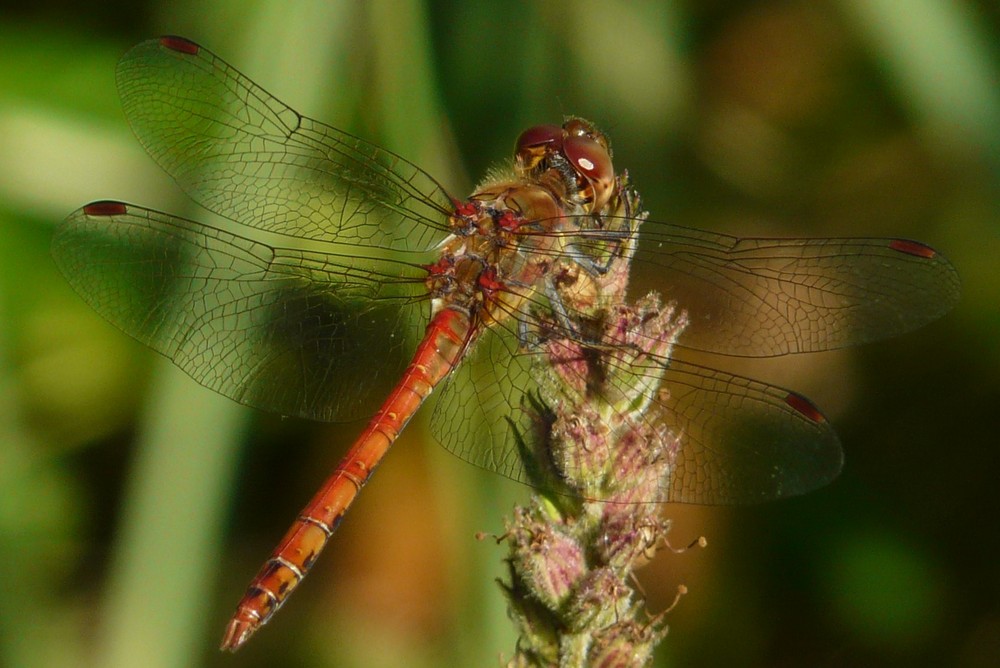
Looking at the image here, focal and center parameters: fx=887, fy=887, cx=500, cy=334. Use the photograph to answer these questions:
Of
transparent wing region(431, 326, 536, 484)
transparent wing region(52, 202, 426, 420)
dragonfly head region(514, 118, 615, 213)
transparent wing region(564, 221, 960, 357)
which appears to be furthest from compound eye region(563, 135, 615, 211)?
transparent wing region(52, 202, 426, 420)

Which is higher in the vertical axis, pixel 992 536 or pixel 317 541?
pixel 992 536

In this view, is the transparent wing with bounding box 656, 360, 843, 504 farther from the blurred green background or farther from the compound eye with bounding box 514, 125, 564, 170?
the compound eye with bounding box 514, 125, 564, 170

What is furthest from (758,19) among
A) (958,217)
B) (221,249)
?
(221,249)

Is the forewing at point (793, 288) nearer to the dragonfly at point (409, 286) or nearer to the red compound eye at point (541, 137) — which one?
the dragonfly at point (409, 286)

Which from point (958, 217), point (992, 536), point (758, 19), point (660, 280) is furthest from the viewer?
point (758, 19)

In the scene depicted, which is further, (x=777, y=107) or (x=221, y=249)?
(x=777, y=107)

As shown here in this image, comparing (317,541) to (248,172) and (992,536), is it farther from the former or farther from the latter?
(992,536)

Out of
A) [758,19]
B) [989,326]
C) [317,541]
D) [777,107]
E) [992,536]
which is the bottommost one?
[317,541]
